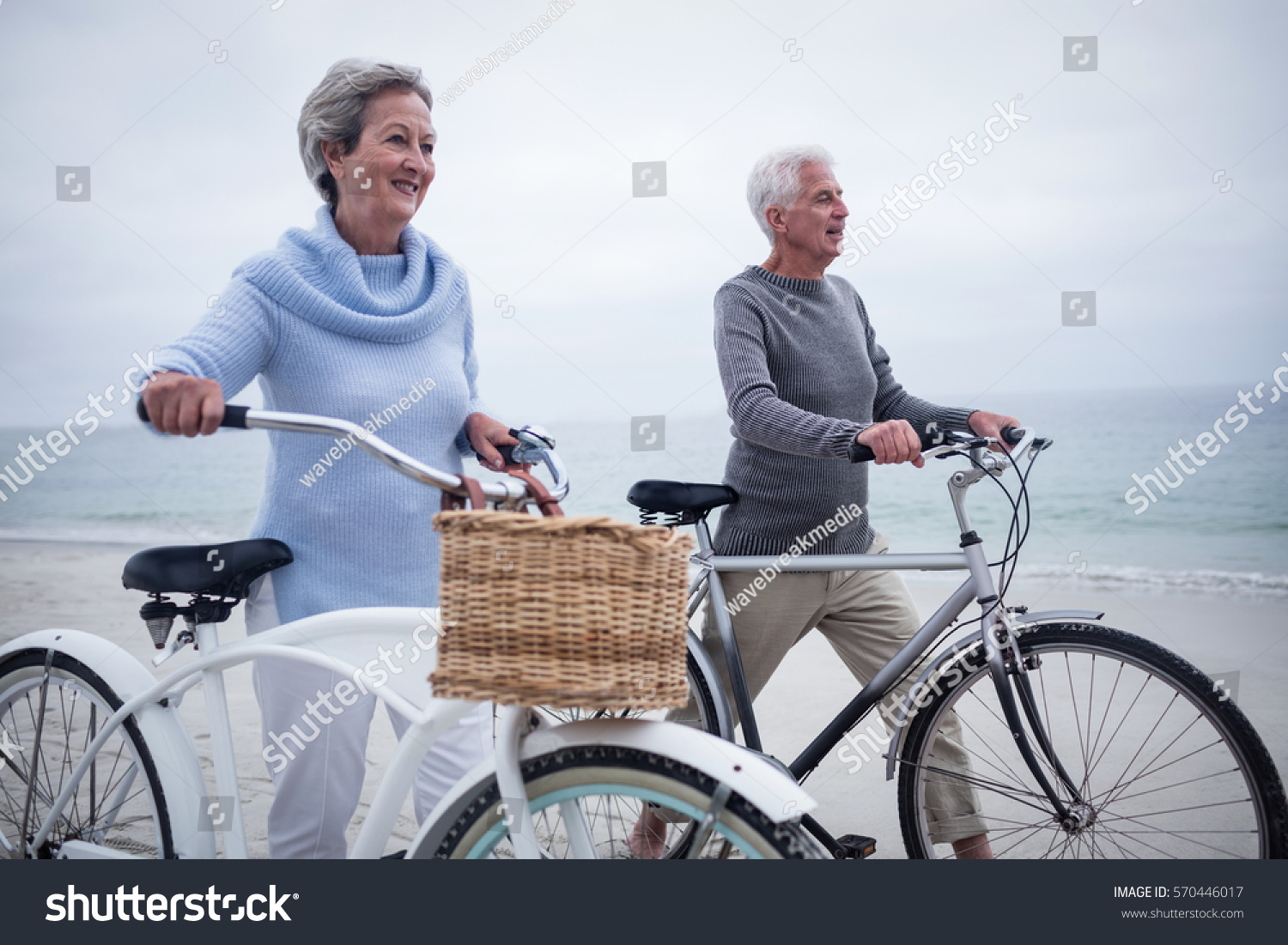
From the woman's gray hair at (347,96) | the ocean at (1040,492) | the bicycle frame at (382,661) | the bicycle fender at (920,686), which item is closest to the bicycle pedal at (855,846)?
the bicycle fender at (920,686)

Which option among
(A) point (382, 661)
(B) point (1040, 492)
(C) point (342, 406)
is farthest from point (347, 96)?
(B) point (1040, 492)

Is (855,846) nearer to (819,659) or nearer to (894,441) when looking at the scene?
(894,441)

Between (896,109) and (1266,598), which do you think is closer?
(1266,598)

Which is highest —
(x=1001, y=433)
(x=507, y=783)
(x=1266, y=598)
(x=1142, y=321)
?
(x=1142, y=321)

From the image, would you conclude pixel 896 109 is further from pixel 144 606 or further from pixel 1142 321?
pixel 144 606

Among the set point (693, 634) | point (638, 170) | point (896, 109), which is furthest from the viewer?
point (896, 109)

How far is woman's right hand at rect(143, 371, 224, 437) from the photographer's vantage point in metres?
1.25

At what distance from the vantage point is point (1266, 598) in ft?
24.7

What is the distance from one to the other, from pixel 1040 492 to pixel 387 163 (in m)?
14.1

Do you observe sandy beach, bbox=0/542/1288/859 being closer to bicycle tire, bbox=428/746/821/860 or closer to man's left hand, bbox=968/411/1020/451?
man's left hand, bbox=968/411/1020/451

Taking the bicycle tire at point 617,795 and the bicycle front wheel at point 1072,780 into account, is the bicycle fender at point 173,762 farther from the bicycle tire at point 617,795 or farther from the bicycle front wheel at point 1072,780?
the bicycle front wheel at point 1072,780

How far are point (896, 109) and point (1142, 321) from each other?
19.5 ft

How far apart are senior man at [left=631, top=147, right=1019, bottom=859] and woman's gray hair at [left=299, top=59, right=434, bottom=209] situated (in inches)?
Answer: 34.2
